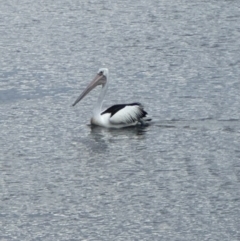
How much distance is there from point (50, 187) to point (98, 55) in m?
7.22

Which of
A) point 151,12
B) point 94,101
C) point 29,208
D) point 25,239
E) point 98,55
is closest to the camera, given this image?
point 25,239

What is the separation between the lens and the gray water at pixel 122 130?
13609 millimetres

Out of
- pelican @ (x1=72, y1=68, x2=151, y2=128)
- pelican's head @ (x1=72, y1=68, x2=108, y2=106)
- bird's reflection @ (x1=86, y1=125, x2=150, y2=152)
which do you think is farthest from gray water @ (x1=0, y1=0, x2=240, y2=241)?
pelican's head @ (x1=72, y1=68, x2=108, y2=106)

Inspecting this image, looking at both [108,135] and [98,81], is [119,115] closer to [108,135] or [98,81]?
[108,135]

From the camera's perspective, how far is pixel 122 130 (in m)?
17.4

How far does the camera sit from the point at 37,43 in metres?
22.9

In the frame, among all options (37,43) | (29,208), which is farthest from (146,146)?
(37,43)

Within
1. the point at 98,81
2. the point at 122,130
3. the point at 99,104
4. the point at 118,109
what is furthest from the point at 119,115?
the point at 98,81

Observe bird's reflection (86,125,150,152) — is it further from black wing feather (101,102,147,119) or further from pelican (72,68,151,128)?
black wing feather (101,102,147,119)

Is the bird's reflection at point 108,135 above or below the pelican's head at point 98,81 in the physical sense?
below

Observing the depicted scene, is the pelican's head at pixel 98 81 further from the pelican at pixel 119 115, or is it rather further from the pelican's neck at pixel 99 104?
the pelican at pixel 119 115

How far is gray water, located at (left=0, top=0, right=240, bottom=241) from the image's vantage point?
536 inches

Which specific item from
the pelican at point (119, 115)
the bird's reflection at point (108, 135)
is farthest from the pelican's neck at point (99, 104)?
the bird's reflection at point (108, 135)

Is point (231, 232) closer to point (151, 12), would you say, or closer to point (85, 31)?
point (85, 31)
